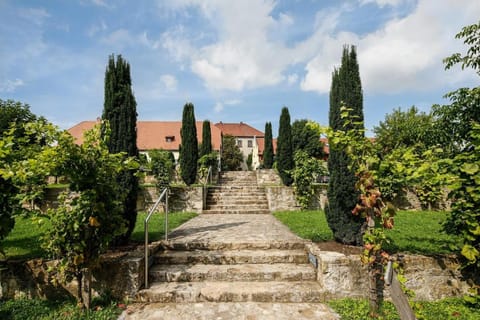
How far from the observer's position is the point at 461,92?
15.5ft

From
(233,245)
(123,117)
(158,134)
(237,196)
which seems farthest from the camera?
(158,134)

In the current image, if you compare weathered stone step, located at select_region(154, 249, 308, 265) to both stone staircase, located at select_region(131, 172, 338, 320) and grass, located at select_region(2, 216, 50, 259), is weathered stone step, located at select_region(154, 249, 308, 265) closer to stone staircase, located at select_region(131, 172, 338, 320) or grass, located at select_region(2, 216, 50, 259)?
stone staircase, located at select_region(131, 172, 338, 320)

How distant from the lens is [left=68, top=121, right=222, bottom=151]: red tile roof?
89.9 feet

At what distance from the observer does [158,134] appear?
A: 93.6 feet

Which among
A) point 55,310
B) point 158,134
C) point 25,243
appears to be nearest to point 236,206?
point 25,243

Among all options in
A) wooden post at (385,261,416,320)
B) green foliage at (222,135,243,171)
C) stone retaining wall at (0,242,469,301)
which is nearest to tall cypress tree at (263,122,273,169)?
green foliage at (222,135,243,171)

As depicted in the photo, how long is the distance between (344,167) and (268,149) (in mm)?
16678

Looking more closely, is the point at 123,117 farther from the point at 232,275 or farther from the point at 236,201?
the point at 236,201

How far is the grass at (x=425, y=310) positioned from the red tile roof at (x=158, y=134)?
24748 millimetres

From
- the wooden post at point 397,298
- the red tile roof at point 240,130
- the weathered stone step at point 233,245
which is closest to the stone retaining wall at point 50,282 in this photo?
the weathered stone step at point 233,245

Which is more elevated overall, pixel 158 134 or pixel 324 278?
pixel 158 134

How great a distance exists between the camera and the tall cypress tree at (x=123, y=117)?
4188 mm

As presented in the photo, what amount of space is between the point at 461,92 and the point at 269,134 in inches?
642

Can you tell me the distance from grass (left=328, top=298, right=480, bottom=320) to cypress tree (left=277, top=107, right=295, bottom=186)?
8.33 m
